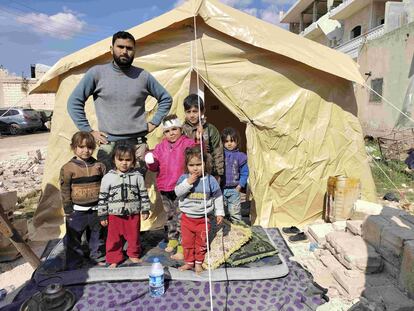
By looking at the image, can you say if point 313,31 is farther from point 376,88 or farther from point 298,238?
point 298,238

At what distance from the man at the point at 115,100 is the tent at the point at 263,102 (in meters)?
0.94

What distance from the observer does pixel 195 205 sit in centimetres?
310

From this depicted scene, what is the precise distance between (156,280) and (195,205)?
0.70 metres

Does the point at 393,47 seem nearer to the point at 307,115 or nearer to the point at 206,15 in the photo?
the point at 307,115

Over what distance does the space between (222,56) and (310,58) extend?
105 centimetres

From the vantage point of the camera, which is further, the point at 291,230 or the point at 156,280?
the point at 291,230

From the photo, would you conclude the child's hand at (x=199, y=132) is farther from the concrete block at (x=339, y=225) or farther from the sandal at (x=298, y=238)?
the concrete block at (x=339, y=225)

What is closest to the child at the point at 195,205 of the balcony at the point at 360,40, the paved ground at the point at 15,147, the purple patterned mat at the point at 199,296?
the purple patterned mat at the point at 199,296

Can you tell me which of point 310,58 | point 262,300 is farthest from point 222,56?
point 262,300

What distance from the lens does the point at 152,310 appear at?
107 inches

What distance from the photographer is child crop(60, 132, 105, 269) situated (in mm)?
3066

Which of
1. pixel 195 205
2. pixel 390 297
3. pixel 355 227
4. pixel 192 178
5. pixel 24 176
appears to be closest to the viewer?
pixel 390 297

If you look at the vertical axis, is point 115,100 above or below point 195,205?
above

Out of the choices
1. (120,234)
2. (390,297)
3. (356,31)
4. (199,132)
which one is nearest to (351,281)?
(390,297)
